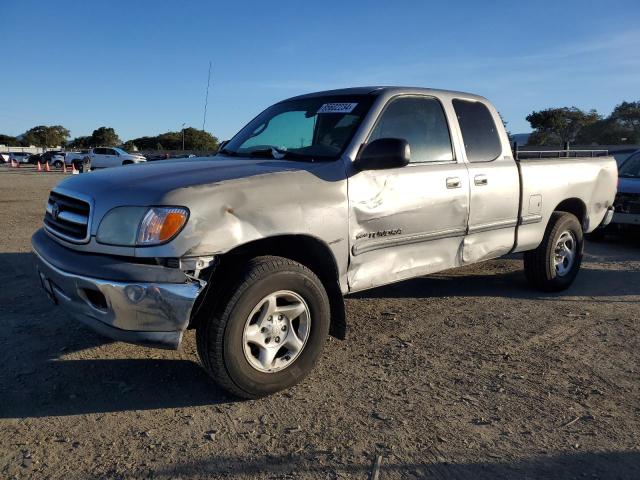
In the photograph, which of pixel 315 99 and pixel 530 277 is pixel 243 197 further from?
pixel 530 277

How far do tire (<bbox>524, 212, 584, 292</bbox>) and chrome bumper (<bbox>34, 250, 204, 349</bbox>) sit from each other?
3.87 metres

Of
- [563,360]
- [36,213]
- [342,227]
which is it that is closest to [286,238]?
[342,227]

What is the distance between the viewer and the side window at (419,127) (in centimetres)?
409

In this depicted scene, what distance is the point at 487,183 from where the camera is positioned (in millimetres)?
4617

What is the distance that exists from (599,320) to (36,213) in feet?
34.0

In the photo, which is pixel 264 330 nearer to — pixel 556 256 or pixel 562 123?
pixel 556 256

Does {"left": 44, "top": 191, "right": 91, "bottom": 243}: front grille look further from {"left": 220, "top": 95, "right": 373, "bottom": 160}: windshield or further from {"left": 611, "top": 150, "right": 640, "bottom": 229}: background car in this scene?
{"left": 611, "top": 150, "right": 640, "bottom": 229}: background car

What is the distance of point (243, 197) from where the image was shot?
10.2 feet

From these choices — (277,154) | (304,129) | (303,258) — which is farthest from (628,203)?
(303,258)

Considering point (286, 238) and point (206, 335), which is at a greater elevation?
point (286, 238)

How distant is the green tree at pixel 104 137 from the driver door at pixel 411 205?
9555cm

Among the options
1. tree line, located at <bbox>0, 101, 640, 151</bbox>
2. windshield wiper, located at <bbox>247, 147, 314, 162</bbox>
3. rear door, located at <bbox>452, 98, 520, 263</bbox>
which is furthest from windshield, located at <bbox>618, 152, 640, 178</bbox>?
tree line, located at <bbox>0, 101, 640, 151</bbox>

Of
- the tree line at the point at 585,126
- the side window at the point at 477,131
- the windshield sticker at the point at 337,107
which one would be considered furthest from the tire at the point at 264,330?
the tree line at the point at 585,126

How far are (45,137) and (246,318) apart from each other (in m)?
117
